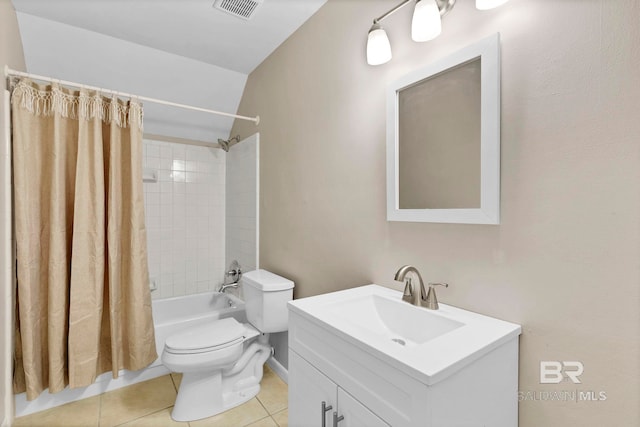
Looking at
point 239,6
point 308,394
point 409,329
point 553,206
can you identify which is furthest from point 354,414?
point 239,6

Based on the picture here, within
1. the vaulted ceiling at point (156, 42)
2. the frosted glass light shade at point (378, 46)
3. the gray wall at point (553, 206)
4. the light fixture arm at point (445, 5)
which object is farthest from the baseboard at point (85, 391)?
the light fixture arm at point (445, 5)

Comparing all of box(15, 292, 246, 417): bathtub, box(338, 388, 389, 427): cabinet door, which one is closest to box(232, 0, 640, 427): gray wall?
box(338, 388, 389, 427): cabinet door

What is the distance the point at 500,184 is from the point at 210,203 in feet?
9.12

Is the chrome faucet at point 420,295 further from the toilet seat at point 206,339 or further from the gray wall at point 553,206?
the toilet seat at point 206,339

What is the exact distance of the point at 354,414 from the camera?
90 cm

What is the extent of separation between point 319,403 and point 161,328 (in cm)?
164

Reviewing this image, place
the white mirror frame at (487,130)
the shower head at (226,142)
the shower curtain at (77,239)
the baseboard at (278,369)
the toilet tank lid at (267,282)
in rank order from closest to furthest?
the white mirror frame at (487,130)
the shower curtain at (77,239)
the toilet tank lid at (267,282)
the baseboard at (278,369)
the shower head at (226,142)

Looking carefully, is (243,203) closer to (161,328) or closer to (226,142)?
(226,142)

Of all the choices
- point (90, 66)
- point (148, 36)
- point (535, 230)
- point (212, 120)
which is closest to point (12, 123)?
point (90, 66)

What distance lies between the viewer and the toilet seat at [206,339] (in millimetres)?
1682

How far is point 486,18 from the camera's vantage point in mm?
1043

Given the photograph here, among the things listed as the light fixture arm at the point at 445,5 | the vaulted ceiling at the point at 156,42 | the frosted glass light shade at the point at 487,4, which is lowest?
the frosted glass light shade at the point at 487,4

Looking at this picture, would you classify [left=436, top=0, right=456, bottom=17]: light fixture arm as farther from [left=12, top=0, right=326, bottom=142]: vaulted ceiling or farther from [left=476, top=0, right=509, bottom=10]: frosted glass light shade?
[left=12, top=0, right=326, bottom=142]: vaulted ceiling

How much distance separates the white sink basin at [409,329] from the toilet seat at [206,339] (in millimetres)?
842
